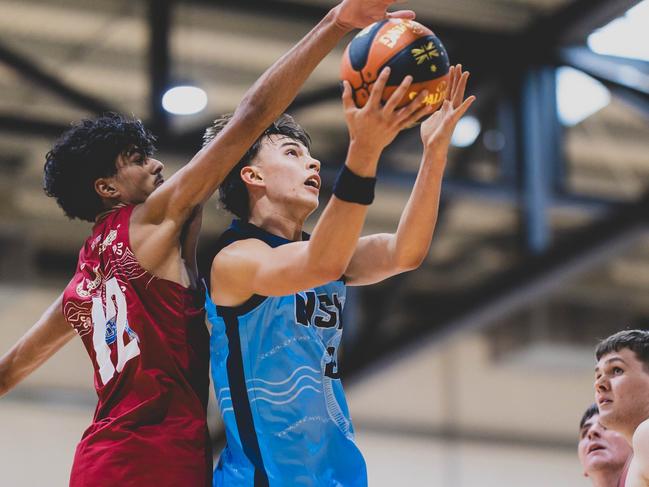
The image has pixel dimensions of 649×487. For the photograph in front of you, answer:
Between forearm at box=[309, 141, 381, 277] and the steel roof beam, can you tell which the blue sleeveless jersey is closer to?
forearm at box=[309, 141, 381, 277]

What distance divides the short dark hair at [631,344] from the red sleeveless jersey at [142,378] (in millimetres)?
1719

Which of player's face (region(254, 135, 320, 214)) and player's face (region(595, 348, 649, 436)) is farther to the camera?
player's face (region(595, 348, 649, 436))

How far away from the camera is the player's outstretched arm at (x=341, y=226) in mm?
3486

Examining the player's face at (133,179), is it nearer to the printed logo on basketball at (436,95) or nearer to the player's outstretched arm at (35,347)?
the player's outstretched arm at (35,347)

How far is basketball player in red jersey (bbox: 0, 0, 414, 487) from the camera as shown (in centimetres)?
385

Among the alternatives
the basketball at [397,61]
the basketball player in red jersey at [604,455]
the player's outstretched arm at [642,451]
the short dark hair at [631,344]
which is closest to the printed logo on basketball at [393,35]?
the basketball at [397,61]

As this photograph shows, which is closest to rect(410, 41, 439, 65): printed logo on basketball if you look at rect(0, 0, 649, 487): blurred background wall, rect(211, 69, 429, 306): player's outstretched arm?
rect(211, 69, 429, 306): player's outstretched arm

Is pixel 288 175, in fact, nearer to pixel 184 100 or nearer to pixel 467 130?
pixel 184 100

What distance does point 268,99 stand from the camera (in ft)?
12.6

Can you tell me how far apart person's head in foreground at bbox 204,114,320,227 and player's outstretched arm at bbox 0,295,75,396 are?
80cm

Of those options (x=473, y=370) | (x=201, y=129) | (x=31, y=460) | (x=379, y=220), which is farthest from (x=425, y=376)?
(x=201, y=129)

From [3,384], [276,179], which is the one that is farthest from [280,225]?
[3,384]

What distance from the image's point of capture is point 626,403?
15.5ft

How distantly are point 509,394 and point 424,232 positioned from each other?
12998 mm
